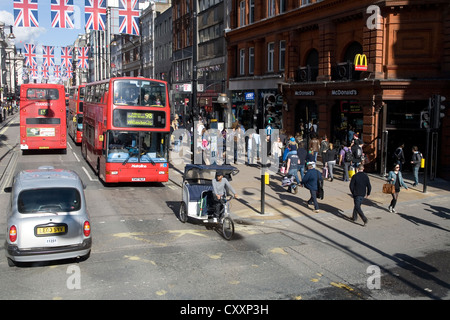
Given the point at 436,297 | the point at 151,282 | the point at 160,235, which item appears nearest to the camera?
the point at 436,297

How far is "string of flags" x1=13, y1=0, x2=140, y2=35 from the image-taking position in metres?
22.4

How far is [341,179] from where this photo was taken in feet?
72.4

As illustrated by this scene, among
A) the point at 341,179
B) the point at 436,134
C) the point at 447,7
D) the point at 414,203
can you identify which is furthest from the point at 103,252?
the point at 447,7

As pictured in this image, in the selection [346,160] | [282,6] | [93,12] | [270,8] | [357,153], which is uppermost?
[270,8]

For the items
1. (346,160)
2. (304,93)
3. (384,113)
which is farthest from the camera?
(304,93)

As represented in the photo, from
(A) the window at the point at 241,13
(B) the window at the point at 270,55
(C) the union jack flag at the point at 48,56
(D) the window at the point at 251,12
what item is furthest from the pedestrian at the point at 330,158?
(C) the union jack flag at the point at 48,56

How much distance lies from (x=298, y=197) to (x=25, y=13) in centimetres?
1532

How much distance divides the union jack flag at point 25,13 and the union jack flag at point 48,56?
129 ft

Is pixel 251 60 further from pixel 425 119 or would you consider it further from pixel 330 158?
pixel 425 119

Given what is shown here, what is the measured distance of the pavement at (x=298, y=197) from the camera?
1562 cm

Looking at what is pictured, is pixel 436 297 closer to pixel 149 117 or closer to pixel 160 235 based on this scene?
pixel 160 235

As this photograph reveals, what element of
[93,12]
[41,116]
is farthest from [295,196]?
[41,116]

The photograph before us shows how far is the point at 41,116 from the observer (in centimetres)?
2881

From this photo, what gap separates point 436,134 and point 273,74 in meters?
13.8
